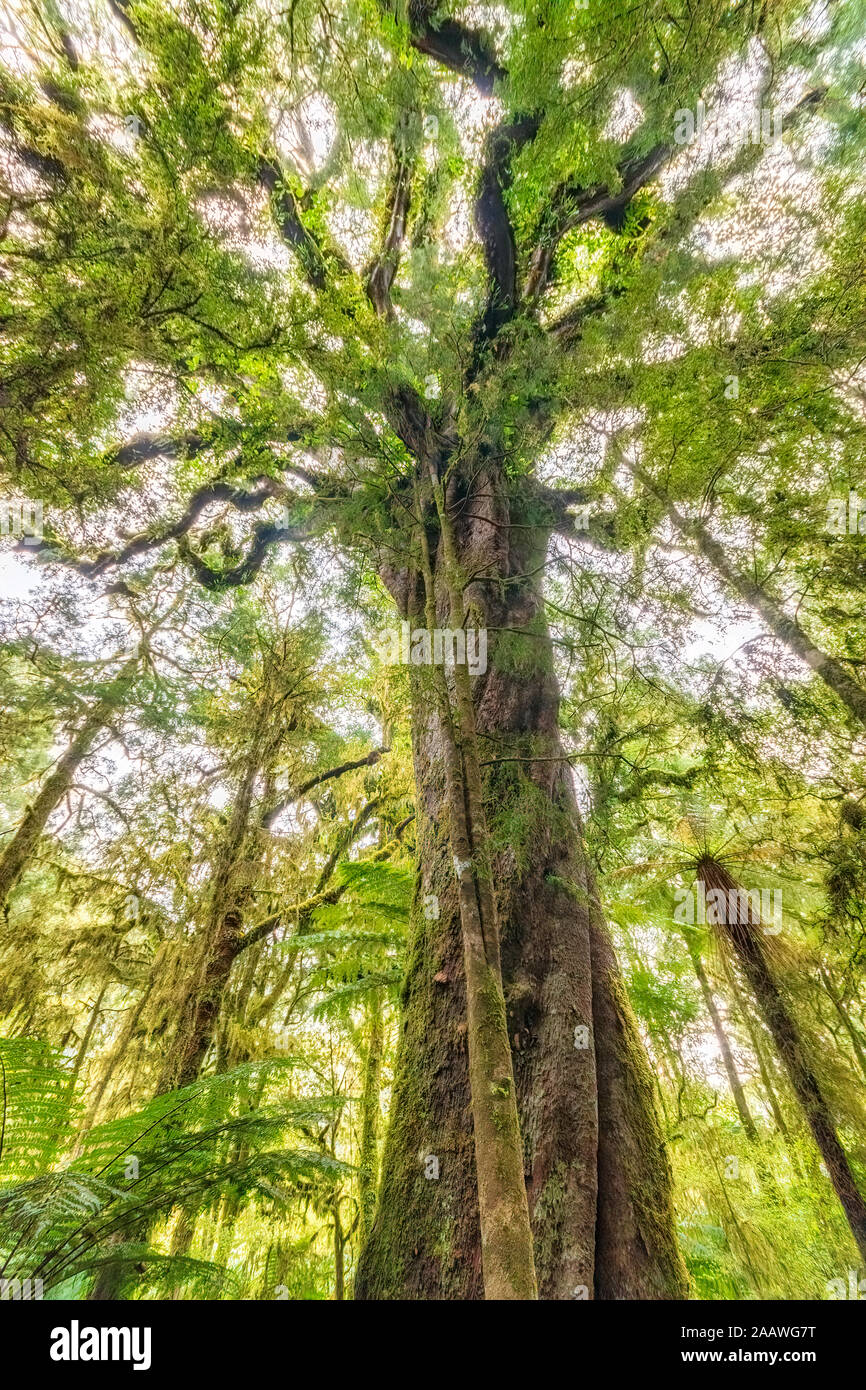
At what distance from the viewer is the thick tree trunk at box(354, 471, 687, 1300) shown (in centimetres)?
238

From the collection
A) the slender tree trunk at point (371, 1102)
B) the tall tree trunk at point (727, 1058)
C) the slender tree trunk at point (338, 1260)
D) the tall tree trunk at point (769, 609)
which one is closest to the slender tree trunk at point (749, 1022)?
the tall tree trunk at point (727, 1058)

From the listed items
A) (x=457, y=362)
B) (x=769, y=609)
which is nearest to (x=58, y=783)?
(x=457, y=362)

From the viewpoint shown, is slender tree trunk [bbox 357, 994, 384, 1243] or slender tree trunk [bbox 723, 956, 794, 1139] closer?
slender tree trunk [bbox 723, 956, 794, 1139]

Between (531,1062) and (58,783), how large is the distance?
565 centimetres

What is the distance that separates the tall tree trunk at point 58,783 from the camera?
5.36 meters

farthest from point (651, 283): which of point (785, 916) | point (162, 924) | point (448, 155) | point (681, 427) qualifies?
point (162, 924)

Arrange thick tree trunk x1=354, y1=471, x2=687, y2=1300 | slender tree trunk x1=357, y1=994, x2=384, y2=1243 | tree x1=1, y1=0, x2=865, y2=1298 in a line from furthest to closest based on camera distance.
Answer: slender tree trunk x1=357, y1=994, x2=384, y2=1243
tree x1=1, y1=0, x2=865, y2=1298
thick tree trunk x1=354, y1=471, x2=687, y2=1300


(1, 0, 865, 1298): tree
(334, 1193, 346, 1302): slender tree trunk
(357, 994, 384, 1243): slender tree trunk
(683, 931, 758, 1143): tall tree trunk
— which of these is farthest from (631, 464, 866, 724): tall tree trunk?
(334, 1193, 346, 1302): slender tree trunk

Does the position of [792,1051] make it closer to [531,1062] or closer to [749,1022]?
[749,1022]

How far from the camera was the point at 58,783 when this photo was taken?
229 inches

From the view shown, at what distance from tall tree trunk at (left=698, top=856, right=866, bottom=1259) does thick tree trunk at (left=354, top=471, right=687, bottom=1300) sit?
205cm

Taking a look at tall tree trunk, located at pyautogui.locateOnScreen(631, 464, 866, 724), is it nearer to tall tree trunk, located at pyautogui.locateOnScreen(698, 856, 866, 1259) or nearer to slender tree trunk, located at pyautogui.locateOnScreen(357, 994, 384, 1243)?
tall tree trunk, located at pyautogui.locateOnScreen(698, 856, 866, 1259)
